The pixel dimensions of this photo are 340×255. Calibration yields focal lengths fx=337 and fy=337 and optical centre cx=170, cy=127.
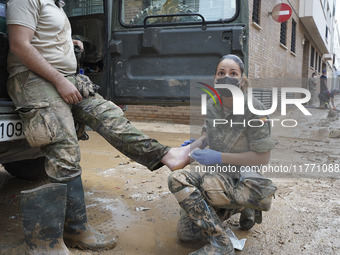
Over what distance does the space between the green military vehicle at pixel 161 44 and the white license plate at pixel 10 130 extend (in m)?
0.85

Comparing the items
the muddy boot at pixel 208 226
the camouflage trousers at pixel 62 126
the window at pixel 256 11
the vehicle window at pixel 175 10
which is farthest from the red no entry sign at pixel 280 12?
the muddy boot at pixel 208 226

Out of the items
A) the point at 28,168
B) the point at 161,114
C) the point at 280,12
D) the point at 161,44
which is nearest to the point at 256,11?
the point at 280,12

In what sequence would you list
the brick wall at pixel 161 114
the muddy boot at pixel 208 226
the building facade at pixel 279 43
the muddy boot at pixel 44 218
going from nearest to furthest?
1. the muddy boot at pixel 44 218
2. the muddy boot at pixel 208 226
3. the brick wall at pixel 161 114
4. the building facade at pixel 279 43

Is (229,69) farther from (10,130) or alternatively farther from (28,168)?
(28,168)

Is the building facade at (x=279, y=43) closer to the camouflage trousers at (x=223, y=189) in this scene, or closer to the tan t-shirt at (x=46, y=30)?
the tan t-shirt at (x=46, y=30)

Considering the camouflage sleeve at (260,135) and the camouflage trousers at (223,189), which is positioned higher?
the camouflage sleeve at (260,135)

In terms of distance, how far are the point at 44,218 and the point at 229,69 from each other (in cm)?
138

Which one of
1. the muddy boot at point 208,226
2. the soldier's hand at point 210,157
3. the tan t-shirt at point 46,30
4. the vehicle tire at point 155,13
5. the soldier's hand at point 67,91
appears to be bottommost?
the muddy boot at point 208,226

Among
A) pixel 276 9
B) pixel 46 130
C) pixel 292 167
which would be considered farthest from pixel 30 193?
pixel 276 9

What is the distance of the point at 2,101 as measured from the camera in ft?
6.93

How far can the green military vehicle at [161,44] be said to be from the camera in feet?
9.39

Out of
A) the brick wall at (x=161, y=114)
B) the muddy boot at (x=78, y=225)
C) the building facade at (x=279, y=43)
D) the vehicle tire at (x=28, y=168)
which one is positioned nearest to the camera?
the muddy boot at (x=78, y=225)

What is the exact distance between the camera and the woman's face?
211 cm

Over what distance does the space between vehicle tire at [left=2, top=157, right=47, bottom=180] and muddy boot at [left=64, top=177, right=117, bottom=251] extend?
143cm
